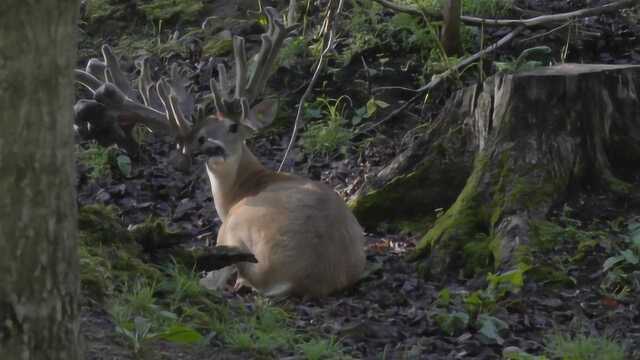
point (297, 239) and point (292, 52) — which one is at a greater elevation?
point (292, 52)

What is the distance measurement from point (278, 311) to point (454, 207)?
2.00m

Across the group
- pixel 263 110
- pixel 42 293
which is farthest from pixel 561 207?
pixel 42 293

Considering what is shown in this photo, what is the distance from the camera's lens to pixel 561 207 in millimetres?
7152

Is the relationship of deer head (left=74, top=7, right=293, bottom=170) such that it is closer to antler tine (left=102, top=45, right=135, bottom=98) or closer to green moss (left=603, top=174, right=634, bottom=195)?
antler tine (left=102, top=45, right=135, bottom=98)

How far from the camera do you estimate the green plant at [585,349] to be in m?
5.05

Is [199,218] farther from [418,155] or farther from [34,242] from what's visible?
[34,242]

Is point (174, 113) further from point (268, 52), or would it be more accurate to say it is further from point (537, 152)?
point (537, 152)

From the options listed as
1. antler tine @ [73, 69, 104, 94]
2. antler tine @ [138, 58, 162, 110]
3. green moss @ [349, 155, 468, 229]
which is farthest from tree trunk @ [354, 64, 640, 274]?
antler tine @ [73, 69, 104, 94]

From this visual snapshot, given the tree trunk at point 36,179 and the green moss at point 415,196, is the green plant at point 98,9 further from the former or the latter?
the tree trunk at point 36,179

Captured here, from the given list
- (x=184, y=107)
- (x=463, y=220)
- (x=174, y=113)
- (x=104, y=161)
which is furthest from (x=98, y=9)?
(x=463, y=220)

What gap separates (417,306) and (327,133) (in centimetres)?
318

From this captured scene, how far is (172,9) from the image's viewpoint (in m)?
11.5

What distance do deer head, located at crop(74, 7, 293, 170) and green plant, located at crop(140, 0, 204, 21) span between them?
3.54 m

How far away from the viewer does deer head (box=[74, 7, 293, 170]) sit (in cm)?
744
